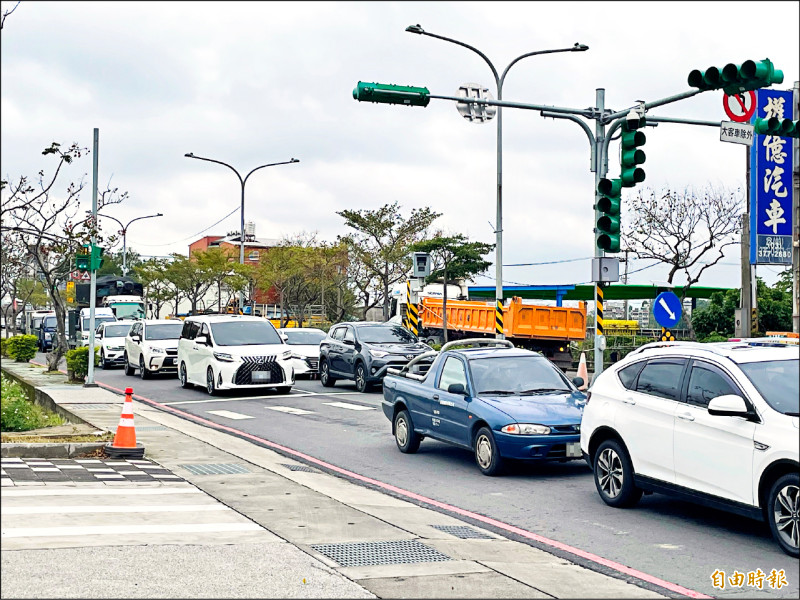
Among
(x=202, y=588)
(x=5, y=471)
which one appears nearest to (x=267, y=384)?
(x=5, y=471)

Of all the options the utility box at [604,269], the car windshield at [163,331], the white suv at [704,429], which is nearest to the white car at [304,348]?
the car windshield at [163,331]

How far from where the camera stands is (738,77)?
1229 centimetres

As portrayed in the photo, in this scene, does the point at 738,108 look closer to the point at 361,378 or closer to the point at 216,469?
the point at 361,378

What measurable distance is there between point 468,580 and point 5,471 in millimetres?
6205

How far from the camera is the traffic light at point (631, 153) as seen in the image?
1533 cm

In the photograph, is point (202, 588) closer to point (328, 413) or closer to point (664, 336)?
point (328, 413)

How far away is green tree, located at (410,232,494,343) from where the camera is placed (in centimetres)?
4616

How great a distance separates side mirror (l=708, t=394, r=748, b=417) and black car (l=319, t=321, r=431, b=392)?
1573 centimetres

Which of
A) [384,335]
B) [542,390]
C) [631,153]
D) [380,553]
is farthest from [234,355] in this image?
[380,553]

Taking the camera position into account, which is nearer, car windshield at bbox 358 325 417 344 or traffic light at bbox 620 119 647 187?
traffic light at bbox 620 119 647 187

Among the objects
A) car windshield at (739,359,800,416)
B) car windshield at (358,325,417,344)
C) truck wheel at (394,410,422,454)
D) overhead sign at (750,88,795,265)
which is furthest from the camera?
car windshield at (358,325,417,344)

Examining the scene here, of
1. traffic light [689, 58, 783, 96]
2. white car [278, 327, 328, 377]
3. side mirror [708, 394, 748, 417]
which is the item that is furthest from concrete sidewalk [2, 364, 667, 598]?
white car [278, 327, 328, 377]

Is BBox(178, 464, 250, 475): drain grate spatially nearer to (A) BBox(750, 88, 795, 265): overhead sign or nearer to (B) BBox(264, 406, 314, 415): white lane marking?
(B) BBox(264, 406, 314, 415): white lane marking

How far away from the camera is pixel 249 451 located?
14.3m
